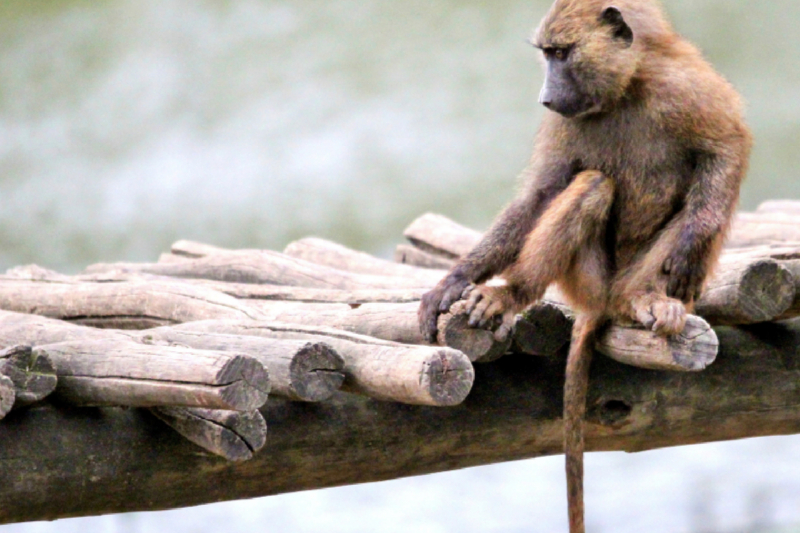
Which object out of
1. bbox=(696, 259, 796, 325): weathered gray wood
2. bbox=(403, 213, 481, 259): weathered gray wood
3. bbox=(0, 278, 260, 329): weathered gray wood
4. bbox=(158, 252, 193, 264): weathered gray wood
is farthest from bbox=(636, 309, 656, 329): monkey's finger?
bbox=(158, 252, 193, 264): weathered gray wood

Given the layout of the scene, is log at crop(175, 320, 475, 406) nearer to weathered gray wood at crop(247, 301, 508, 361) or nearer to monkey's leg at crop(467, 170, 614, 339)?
weathered gray wood at crop(247, 301, 508, 361)

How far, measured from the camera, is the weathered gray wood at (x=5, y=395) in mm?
2744

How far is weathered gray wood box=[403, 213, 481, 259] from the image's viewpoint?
18.1ft

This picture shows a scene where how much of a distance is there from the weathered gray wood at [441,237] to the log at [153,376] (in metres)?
2.70

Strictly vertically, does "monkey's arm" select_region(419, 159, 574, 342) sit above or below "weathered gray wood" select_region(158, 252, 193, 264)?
above

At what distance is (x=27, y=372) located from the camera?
2.86 m

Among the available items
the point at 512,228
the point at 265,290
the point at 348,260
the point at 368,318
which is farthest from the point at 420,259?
the point at 368,318

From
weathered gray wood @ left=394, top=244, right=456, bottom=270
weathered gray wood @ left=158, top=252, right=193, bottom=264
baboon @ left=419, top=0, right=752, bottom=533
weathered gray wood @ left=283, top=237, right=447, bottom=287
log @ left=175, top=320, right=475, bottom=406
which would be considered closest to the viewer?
log @ left=175, top=320, right=475, bottom=406

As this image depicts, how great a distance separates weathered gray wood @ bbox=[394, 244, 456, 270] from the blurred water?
3.23 metres

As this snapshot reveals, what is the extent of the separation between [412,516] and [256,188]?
116 inches

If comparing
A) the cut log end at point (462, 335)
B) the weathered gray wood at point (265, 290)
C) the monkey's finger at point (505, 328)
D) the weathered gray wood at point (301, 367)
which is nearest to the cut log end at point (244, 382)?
the weathered gray wood at point (301, 367)

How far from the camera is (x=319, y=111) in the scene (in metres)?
9.22

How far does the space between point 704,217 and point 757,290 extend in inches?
10.3

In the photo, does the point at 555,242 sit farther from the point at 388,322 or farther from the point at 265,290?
the point at 265,290
